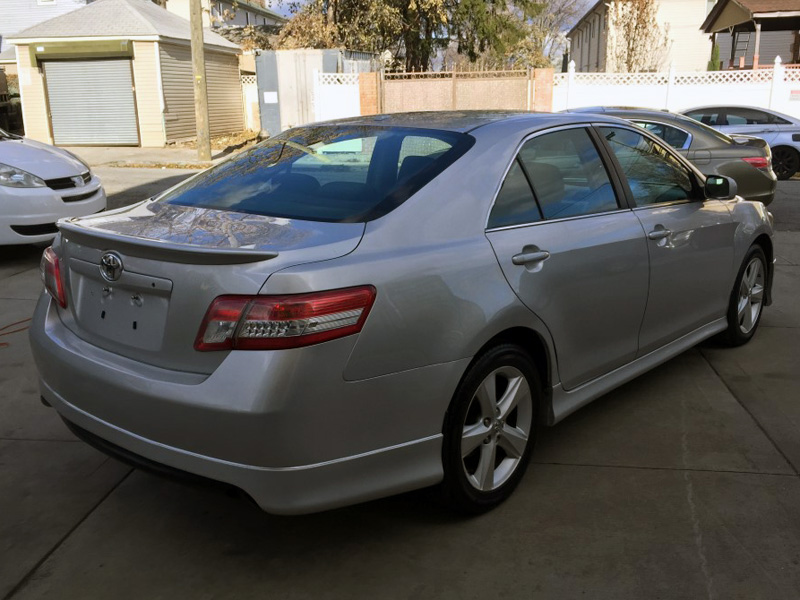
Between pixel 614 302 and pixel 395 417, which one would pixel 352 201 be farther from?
pixel 614 302

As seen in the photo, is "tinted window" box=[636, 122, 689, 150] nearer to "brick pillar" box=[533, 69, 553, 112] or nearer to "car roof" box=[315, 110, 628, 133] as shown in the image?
"car roof" box=[315, 110, 628, 133]

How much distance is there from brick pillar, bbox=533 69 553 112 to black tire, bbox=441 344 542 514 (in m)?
17.8

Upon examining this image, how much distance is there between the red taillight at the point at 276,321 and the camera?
7.84ft

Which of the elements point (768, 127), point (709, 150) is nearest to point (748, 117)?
point (768, 127)

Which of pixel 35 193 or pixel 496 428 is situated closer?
pixel 496 428

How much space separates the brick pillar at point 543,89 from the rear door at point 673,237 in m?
16.2

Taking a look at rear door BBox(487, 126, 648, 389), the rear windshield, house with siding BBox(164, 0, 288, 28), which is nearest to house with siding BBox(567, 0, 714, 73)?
house with siding BBox(164, 0, 288, 28)

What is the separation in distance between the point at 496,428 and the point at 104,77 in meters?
21.8

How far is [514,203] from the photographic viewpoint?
10.6 ft

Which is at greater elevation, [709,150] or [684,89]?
[684,89]

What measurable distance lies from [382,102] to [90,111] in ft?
28.1

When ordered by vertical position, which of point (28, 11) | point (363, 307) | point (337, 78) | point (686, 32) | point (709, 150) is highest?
point (28, 11)

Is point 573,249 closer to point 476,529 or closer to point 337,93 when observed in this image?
point 476,529

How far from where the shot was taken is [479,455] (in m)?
3.10
